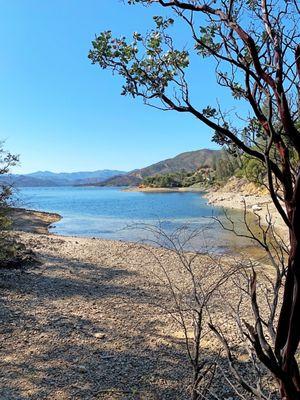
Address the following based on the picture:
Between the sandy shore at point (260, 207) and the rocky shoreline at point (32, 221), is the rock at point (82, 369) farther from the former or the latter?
the rocky shoreline at point (32, 221)

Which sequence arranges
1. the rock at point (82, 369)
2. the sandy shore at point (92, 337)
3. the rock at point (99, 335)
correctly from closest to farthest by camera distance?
the sandy shore at point (92, 337) → the rock at point (82, 369) → the rock at point (99, 335)

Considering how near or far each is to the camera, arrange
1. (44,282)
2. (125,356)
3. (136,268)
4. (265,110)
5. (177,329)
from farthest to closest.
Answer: (136,268), (44,282), (177,329), (125,356), (265,110)

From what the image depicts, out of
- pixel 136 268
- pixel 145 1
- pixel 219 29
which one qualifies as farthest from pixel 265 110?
pixel 136 268

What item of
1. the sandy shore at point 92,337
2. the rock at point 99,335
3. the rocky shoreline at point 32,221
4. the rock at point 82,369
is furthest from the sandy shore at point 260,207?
the rocky shoreline at point 32,221

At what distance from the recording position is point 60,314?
9.02m

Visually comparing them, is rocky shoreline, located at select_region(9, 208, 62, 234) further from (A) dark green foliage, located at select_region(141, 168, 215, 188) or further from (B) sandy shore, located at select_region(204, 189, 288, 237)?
(A) dark green foliage, located at select_region(141, 168, 215, 188)

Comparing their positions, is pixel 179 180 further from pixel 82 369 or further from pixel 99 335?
pixel 82 369

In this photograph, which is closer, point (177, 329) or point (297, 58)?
point (297, 58)

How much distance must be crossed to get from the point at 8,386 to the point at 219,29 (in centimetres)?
538

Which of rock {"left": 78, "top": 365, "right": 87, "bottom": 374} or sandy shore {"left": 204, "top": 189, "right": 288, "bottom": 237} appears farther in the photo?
sandy shore {"left": 204, "top": 189, "right": 288, "bottom": 237}

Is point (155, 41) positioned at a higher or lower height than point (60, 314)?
higher

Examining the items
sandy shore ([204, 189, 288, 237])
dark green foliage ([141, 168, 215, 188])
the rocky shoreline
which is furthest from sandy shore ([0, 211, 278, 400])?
dark green foliage ([141, 168, 215, 188])

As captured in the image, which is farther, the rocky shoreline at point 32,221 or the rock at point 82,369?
the rocky shoreline at point 32,221

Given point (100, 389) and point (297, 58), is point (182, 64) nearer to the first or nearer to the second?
point (297, 58)
